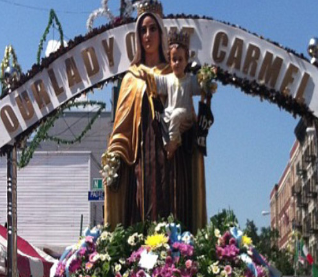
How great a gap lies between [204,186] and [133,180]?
0.73m

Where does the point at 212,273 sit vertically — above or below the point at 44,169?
below

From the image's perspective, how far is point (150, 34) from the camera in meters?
8.95

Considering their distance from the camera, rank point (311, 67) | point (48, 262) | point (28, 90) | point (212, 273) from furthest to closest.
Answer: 1. point (48, 262)
2. point (28, 90)
3. point (311, 67)
4. point (212, 273)

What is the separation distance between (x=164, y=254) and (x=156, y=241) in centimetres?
14

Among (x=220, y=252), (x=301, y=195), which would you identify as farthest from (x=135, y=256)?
(x=301, y=195)

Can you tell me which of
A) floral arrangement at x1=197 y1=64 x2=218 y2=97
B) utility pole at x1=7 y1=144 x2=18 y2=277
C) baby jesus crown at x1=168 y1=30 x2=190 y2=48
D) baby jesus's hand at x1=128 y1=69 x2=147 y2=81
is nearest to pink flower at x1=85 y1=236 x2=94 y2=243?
baby jesus's hand at x1=128 y1=69 x2=147 y2=81

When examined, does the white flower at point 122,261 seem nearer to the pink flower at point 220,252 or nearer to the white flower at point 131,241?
the white flower at point 131,241

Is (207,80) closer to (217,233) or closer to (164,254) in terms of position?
(217,233)

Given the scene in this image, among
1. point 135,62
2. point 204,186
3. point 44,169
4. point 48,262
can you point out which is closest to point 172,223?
point 204,186

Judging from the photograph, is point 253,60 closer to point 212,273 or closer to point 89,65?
point 89,65

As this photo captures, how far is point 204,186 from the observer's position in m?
8.68

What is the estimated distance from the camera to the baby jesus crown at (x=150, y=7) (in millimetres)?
9039

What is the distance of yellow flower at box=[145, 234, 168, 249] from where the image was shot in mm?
7441

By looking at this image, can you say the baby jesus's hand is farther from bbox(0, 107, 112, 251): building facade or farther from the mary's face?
bbox(0, 107, 112, 251): building facade
